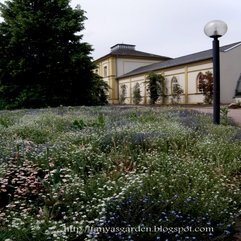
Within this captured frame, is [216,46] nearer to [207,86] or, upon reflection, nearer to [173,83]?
[207,86]

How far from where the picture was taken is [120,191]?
3.27 meters

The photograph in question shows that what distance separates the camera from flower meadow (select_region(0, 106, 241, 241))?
2760 millimetres

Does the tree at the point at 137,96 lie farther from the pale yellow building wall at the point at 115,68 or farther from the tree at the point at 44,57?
the tree at the point at 44,57

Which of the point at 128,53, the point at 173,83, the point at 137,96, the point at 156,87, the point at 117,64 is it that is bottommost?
the point at 137,96

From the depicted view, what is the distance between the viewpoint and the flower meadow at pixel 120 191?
2.76 m

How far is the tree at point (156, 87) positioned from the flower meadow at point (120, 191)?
31.8 metres

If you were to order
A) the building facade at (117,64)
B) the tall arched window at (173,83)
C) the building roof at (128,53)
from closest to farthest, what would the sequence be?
the tall arched window at (173,83), the building facade at (117,64), the building roof at (128,53)

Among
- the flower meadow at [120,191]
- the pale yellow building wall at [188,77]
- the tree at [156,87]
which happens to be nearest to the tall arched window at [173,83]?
the pale yellow building wall at [188,77]

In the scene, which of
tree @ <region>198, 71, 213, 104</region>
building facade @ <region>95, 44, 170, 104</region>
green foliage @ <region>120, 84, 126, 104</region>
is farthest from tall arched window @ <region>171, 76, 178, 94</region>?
building facade @ <region>95, 44, 170, 104</region>

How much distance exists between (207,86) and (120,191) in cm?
2797

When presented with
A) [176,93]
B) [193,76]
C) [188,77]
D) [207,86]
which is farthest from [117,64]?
[207,86]

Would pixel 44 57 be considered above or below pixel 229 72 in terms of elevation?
above

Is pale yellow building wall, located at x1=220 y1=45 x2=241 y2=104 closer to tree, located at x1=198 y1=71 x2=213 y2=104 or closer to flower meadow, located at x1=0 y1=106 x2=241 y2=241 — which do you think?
tree, located at x1=198 y1=71 x2=213 y2=104

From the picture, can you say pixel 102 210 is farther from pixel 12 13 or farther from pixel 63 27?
pixel 12 13
